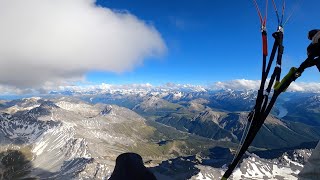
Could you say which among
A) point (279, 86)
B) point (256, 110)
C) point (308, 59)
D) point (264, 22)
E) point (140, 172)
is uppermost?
point (264, 22)

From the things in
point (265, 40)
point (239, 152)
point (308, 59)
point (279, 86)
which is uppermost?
point (265, 40)

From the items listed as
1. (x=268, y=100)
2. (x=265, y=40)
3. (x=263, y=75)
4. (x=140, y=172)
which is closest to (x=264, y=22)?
(x=265, y=40)

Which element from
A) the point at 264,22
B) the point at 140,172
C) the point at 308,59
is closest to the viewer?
the point at 308,59

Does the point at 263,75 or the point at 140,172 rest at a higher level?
the point at 263,75

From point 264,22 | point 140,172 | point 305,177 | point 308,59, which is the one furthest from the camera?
point 264,22

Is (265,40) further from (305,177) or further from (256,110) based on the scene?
(305,177)

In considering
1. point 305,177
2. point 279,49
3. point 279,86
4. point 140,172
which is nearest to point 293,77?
point 279,86

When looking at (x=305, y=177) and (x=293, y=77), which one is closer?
(x=305, y=177)

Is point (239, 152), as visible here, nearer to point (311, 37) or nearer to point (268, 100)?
point (268, 100)

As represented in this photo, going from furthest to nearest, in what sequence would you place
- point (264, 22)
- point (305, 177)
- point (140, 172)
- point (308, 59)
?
point (264, 22) < point (140, 172) < point (308, 59) < point (305, 177)
